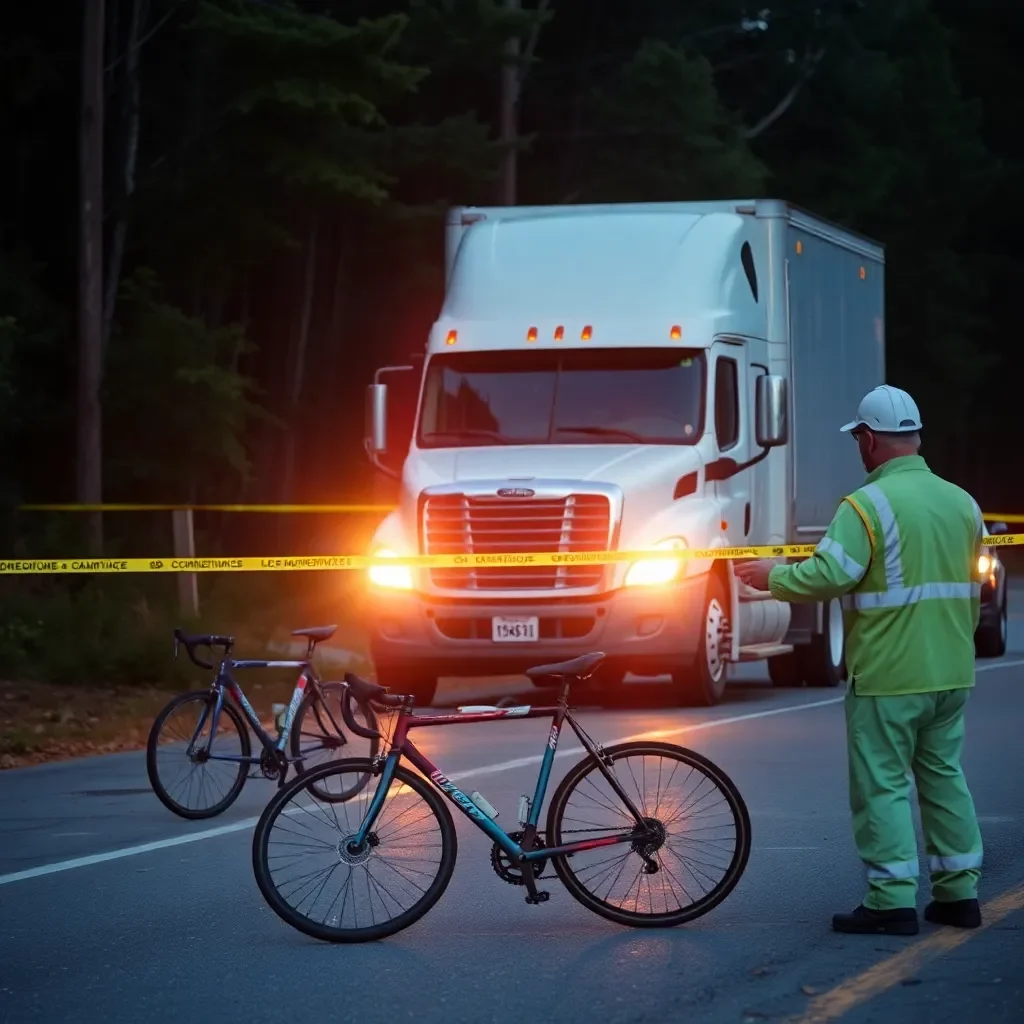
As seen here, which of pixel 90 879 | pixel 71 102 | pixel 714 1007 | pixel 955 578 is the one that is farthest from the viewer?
pixel 71 102

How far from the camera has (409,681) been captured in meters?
18.6

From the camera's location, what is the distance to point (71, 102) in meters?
35.8

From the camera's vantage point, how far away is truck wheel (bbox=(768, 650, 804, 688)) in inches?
830

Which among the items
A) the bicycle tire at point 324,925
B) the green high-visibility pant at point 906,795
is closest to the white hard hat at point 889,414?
the green high-visibility pant at point 906,795

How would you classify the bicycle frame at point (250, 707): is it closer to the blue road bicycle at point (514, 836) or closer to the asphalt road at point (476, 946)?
the asphalt road at point (476, 946)

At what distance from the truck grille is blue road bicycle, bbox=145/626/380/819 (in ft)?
17.1

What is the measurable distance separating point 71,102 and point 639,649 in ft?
67.4

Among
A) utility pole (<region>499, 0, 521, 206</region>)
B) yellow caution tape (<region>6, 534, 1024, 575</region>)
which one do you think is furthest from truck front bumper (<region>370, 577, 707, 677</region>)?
utility pole (<region>499, 0, 521, 206</region>)

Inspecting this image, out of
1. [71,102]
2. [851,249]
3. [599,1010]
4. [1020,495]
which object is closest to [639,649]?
[851,249]

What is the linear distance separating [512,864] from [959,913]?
151 cm

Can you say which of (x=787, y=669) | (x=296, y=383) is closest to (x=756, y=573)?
(x=787, y=669)

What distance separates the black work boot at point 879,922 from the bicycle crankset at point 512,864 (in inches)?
40.3

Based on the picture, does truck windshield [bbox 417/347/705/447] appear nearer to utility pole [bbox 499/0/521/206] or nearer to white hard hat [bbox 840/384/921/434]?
white hard hat [bbox 840/384/921/434]

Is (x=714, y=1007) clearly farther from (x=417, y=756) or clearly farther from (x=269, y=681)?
(x=269, y=681)
